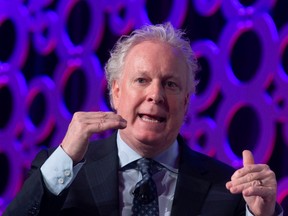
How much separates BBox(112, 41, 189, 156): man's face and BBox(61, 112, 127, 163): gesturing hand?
0.19 m

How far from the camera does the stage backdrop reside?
2.09 meters

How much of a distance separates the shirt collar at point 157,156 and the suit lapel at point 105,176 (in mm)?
15

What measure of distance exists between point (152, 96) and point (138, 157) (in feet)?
0.56

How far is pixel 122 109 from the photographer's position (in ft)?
5.21

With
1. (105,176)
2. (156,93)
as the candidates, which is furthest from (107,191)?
(156,93)

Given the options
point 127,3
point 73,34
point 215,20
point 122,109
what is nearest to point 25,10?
point 73,34

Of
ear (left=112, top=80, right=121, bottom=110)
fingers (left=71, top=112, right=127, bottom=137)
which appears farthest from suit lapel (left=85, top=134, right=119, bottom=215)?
fingers (left=71, top=112, right=127, bottom=137)

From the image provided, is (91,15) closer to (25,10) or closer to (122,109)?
(25,10)

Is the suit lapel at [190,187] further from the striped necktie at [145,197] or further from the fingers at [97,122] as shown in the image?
the fingers at [97,122]

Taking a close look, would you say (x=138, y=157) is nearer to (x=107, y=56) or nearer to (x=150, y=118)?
(x=150, y=118)

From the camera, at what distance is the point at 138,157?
159 centimetres

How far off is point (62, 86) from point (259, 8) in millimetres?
953

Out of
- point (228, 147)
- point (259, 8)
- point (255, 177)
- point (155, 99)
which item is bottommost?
point (228, 147)

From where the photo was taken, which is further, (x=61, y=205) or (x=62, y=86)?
(x=62, y=86)
